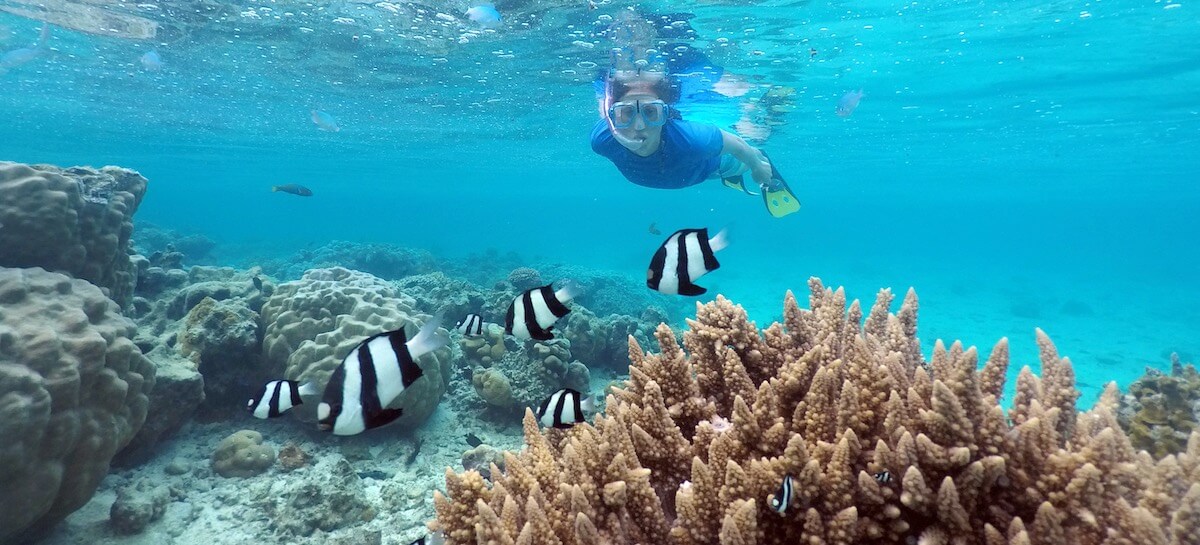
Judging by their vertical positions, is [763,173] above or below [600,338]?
above

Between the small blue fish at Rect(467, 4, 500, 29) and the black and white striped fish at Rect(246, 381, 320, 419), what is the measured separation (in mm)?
9457

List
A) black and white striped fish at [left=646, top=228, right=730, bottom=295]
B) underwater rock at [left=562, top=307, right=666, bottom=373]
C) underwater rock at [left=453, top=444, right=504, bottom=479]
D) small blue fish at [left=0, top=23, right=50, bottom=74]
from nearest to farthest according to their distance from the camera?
black and white striped fish at [left=646, top=228, right=730, bottom=295] < underwater rock at [left=453, top=444, right=504, bottom=479] < underwater rock at [left=562, top=307, right=666, bottom=373] < small blue fish at [left=0, top=23, right=50, bottom=74]

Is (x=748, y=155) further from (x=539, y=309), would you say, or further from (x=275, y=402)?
(x=275, y=402)

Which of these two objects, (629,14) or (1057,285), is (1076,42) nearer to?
(629,14)

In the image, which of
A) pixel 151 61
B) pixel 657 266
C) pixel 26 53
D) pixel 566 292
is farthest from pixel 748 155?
pixel 26 53

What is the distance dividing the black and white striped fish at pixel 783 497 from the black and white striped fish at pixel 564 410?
4.75 feet

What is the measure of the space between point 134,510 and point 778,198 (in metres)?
7.92

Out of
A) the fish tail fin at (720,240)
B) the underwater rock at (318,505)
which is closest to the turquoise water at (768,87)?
the fish tail fin at (720,240)

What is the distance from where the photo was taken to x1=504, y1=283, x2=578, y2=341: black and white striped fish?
10.5 feet

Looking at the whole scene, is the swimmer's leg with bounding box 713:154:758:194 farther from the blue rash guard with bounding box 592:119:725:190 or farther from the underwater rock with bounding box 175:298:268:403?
the underwater rock with bounding box 175:298:268:403

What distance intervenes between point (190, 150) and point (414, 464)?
56007 mm

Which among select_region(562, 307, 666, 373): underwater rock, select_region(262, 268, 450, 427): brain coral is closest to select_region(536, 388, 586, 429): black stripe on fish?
select_region(262, 268, 450, 427): brain coral

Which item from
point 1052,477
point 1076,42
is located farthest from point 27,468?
point 1076,42

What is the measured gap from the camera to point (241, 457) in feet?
20.2
